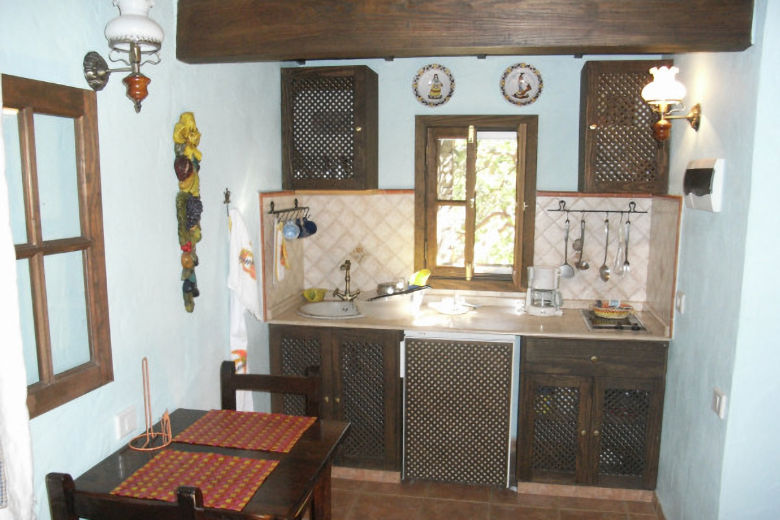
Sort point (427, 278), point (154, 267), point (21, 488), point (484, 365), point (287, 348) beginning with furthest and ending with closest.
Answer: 1. point (427, 278)
2. point (287, 348)
3. point (484, 365)
4. point (154, 267)
5. point (21, 488)

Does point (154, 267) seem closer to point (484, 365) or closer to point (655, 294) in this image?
point (484, 365)

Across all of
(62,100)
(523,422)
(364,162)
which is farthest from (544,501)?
(62,100)

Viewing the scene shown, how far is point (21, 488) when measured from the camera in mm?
1565

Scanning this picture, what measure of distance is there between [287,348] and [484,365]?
1.16 meters

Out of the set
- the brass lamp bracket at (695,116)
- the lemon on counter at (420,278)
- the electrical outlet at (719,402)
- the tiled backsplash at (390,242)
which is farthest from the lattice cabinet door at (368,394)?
the brass lamp bracket at (695,116)

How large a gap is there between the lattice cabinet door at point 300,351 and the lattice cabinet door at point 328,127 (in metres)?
0.91

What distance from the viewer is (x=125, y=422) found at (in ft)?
7.18

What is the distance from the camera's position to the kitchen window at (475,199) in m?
3.84

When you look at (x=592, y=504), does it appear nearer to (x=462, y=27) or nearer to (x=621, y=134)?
(x=621, y=134)

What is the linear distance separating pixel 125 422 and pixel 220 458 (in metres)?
0.43

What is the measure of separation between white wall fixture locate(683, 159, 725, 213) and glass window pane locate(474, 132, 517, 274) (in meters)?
1.21

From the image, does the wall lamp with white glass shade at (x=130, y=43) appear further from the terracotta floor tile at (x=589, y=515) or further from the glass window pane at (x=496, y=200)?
the terracotta floor tile at (x=589, y=515)

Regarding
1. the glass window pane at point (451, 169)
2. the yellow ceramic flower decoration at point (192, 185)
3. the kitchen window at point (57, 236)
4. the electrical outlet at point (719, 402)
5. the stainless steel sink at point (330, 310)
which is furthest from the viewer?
the glass window pane at point (451, 169)

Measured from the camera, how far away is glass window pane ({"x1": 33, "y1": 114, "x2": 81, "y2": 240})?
1.83m
